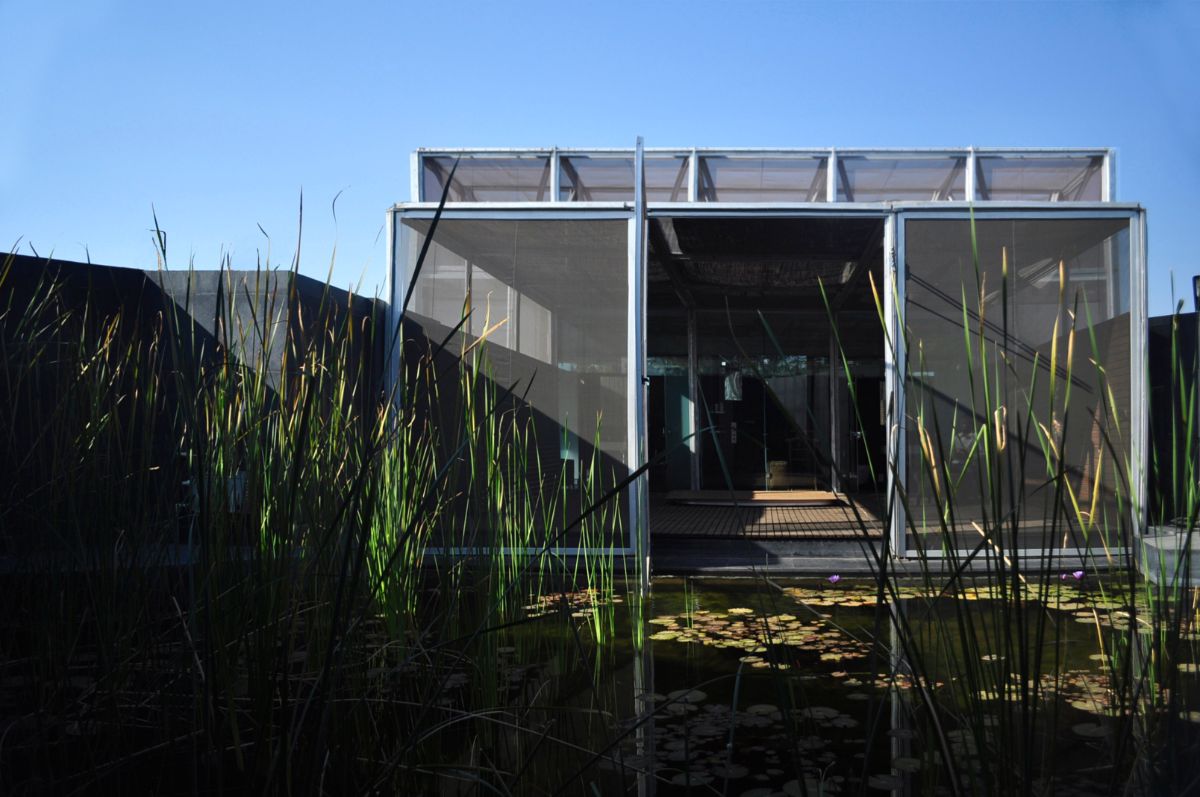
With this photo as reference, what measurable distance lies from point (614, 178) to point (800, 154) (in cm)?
128

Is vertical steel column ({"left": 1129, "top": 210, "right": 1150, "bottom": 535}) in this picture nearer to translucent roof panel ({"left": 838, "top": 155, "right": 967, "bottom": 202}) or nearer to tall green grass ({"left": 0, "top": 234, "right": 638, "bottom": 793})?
translucent roof panel ({"left": 838, "top": 155, "right": 967, "bottom": 202})

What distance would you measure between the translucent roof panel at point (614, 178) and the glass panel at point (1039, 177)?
6.74 feet

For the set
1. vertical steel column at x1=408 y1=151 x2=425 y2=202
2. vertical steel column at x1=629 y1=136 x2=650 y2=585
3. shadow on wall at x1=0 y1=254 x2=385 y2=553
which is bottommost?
shadow on wall at x1=0 y1=254 x2=385 y2=553

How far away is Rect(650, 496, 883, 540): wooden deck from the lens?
20.7 ft

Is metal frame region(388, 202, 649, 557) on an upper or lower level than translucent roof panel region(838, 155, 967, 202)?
lower

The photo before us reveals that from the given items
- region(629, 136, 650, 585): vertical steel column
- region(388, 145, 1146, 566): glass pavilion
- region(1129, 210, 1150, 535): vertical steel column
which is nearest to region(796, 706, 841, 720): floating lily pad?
region(388, 145, 1146, 566): glass pavilion

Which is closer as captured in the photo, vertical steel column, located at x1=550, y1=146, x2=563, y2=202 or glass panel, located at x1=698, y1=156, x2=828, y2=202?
vertical steel column, located at x1=550, y1=146, x2=563, y2=202

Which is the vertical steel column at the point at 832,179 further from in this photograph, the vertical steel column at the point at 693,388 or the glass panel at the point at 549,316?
the vertical steel column at the point at 693,388

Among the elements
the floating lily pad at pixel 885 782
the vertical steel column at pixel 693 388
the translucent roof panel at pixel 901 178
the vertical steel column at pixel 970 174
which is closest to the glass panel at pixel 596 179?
the translucent roof panel at pixel 901 178

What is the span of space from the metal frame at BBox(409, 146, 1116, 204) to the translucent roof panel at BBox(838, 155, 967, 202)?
0.11 ft

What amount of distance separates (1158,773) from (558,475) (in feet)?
14.7

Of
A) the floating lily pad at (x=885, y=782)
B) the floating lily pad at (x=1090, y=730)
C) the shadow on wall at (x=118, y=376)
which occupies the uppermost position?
the shadow on wall at (x=118, y=376)

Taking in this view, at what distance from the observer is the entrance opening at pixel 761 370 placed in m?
9.09

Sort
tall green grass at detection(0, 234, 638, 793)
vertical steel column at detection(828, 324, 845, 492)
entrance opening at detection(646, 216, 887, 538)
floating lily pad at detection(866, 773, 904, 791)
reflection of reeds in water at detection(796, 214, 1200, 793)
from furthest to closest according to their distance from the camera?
vertical steel column at detection(828, 324, 845, 492) → entrance opening at detection(646, 216, 887, 538) → floating lily pad at detection(866, 773, 904, 791) → tall green grass at detection(0, 234, 638, 793) → reflection of reeds in water at detection(796, 214, 1200, 793)
